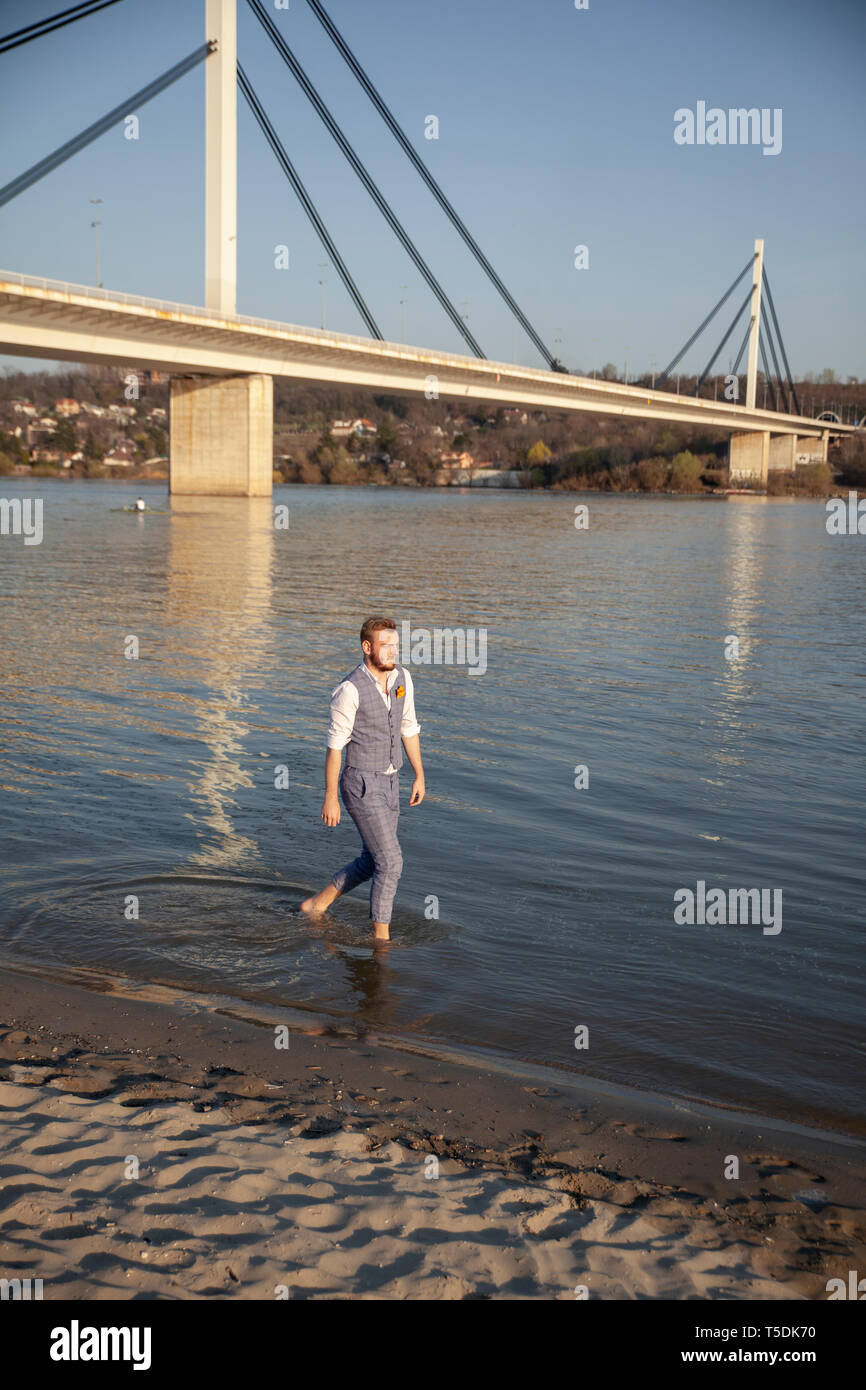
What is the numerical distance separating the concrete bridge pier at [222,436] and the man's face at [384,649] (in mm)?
52313

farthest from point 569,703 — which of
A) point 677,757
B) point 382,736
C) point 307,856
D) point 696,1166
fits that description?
point 696,1166

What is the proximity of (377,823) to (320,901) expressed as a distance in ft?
2.41

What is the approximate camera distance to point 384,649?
4973 millimetres

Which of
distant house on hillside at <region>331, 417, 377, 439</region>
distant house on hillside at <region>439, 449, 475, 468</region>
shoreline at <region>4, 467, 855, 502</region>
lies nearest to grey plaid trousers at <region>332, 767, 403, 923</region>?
shoreline at <region>4, 467, 855, 502</region>

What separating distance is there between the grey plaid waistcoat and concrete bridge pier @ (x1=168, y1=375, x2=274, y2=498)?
52.2 metres

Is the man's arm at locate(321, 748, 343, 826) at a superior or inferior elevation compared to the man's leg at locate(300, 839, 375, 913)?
superior

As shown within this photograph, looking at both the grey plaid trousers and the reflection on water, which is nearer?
the reflection on water

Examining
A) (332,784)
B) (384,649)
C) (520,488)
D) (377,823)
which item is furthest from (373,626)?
(520,488)

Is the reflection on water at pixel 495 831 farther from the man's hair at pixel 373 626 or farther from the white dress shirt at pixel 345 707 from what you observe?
the man's hair at pixel 373 626

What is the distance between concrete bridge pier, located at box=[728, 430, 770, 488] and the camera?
297 feet

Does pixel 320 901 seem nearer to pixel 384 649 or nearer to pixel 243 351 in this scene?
pixel 384 649

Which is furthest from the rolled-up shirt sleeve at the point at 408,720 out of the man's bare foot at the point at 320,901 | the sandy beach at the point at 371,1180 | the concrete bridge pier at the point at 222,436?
the concrete bridge pier at the point at 222,436

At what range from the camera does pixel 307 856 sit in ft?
22.3

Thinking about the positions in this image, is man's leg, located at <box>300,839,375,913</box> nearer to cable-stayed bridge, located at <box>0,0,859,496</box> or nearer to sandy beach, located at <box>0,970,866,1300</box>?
sandy beach, located at <box>0,970,866,1300</box>
